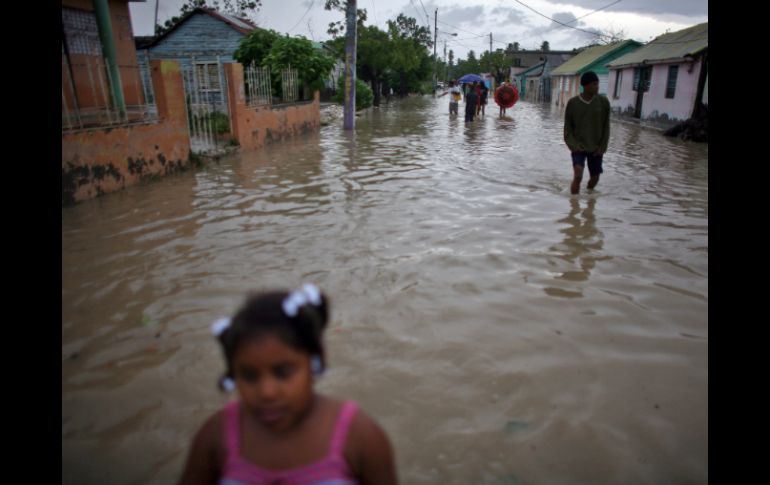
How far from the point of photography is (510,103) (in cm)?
2373

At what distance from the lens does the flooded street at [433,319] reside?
2.49 metres

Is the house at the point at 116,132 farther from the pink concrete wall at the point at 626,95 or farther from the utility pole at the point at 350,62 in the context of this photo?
the pink concrete wall at the point at 626,95

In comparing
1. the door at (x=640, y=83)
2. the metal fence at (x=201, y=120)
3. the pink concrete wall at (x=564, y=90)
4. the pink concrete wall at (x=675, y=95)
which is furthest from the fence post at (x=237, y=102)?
the pink concrete wall at (x=564, y=90)

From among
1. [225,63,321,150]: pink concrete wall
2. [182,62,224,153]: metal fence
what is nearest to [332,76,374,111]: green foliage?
[225,63,321,150]: pink concrete wall

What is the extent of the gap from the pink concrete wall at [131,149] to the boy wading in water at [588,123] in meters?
6.64

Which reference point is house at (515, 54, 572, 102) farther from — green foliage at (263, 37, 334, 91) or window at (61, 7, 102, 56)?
window at (61, 7, 102, 56)

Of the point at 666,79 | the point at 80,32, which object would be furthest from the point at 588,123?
the point at 666,79

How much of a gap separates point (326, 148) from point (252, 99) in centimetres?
231

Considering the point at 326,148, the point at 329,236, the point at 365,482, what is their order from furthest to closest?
the point at 326,148 < the point at 329,236 < the point at 365,482

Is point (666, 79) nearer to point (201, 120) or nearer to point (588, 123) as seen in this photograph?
point (588, 123)

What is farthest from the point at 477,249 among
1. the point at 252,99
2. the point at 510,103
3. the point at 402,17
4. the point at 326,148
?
the point at 402,17

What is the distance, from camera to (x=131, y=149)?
810 centimetres
